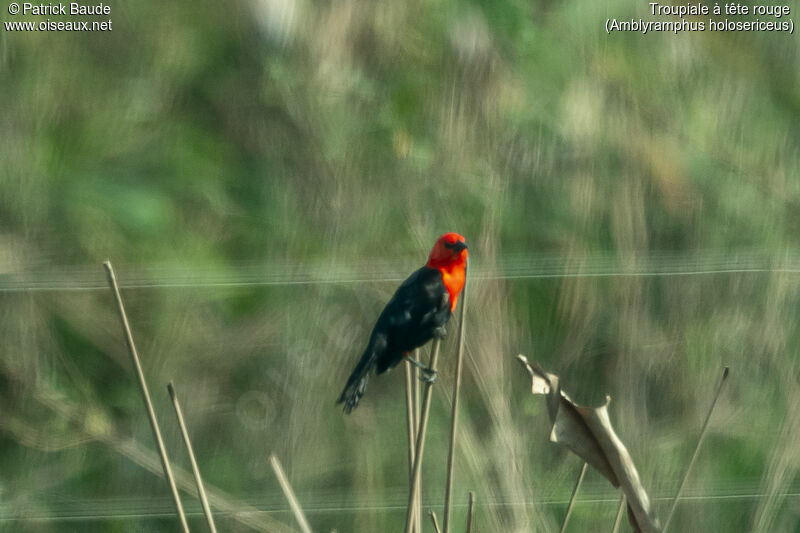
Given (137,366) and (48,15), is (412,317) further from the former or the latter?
(48,15)

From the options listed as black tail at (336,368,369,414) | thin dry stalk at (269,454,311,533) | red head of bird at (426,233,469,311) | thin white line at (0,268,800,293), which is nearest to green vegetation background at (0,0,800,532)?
thin white line at (0,268,800,293)

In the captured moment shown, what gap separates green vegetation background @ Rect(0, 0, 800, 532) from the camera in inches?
66.2

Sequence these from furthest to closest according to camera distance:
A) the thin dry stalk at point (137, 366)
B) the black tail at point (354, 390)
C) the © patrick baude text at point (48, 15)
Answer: the © patrick baude text at point (48, 15)
the black tail at point (354, 390)
the thin dry stalk at point (137, 366)

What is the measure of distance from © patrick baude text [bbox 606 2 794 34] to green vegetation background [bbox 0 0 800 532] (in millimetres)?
27

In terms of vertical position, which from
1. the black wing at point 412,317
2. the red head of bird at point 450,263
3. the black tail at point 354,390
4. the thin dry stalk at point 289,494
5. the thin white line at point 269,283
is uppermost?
the red head of bird at point 450,263

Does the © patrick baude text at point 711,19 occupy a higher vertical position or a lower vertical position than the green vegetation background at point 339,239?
higher

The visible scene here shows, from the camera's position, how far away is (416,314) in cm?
102

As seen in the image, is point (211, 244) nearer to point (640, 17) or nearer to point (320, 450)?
point (320, 450)

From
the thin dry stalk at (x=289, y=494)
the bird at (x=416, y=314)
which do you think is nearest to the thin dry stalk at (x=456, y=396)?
the thin dry stalk at (x=289, y=494)

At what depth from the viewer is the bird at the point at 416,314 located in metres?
1.00

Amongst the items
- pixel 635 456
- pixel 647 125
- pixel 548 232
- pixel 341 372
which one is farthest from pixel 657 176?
pixel 341 372

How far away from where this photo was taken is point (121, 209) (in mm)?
1708

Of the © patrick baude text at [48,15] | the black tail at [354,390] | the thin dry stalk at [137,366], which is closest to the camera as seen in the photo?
the thin dry stalk at [137,366]

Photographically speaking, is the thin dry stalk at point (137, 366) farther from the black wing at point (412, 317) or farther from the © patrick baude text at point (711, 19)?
the © patrick baude text at point (711, 19)
